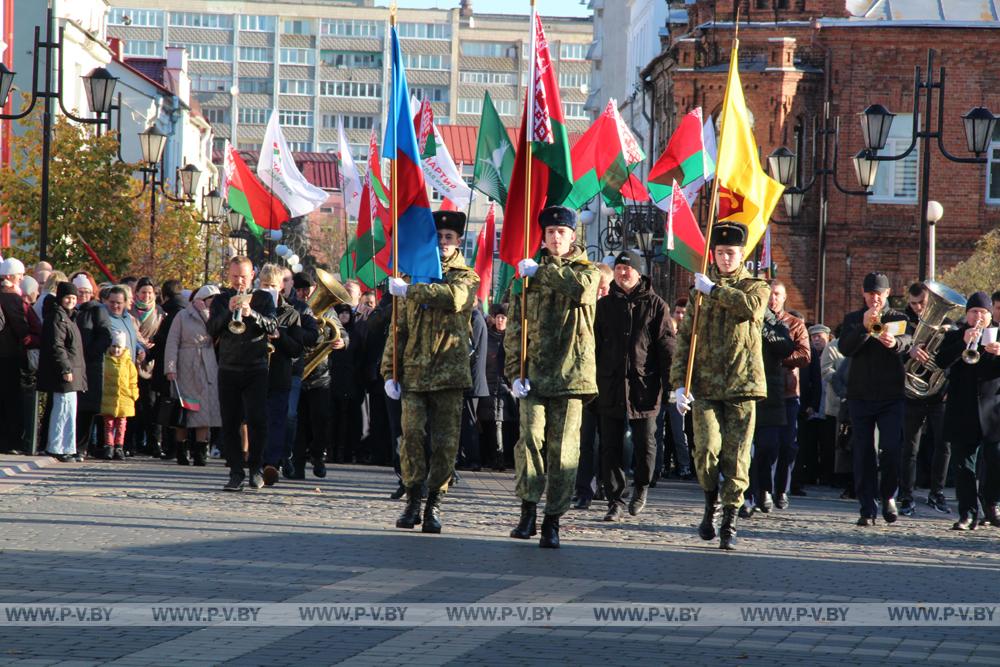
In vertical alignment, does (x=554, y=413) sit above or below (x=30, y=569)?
above

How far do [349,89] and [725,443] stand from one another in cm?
14828

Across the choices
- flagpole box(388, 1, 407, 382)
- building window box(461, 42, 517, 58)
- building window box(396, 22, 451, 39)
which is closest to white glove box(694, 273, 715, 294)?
flagpole box(388, 1, 407, 382)

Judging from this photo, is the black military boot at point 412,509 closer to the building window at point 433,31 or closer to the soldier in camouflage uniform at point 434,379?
the soldier in camouflage uniform at point 434,379

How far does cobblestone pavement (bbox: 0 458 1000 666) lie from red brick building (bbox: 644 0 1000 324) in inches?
1123

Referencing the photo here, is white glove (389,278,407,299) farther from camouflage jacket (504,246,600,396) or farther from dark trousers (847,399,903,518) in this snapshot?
dark trousers (847,399,903,518)

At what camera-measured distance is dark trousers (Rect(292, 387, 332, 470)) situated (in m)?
16.6

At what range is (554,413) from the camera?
11281 millimetres

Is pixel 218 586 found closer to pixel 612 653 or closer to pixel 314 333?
pixel 612 653

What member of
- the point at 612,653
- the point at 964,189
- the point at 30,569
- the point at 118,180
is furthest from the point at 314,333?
the point at 964,189

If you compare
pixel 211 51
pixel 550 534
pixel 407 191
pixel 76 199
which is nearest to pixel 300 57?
pixel 211 51

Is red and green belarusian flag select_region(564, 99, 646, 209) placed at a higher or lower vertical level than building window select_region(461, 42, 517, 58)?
lower

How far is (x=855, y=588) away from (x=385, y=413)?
33.7ft

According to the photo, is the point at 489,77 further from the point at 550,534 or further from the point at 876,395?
the point at 550,534

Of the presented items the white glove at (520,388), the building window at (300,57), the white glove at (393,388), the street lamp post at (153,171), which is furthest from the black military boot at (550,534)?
the building window at (300,57)
